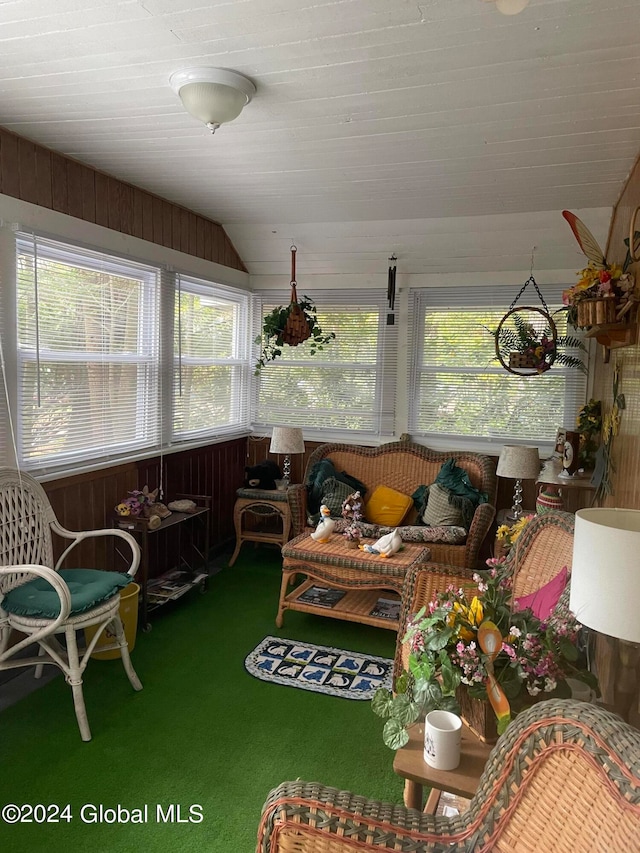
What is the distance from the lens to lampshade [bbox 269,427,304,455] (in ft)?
14.8

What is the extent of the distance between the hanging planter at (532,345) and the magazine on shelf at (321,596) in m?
1.79

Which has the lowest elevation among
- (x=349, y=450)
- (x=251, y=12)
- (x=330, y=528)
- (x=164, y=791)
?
(x=164, y=791)

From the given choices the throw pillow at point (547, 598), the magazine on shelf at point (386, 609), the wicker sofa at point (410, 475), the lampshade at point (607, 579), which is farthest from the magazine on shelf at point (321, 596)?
the lampshade at point (607, 579)

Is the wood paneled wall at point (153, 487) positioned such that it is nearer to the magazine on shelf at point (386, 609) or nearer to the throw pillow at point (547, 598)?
the magazine on shelf at point (386, 609)

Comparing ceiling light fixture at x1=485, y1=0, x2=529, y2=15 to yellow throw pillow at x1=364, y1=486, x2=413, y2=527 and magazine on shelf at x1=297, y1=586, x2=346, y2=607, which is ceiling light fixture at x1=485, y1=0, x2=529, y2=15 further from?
yellow throw pillow at x1=364, y1=486, x2=413, y2=527

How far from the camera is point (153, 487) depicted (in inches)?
158

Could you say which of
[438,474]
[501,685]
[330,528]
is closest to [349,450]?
[438,474]

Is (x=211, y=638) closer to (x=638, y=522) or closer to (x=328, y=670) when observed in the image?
(x=328, y=670)

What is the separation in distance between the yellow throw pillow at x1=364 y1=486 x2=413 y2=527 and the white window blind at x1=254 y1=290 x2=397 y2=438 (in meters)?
→ 0.60

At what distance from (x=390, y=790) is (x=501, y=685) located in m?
1.00

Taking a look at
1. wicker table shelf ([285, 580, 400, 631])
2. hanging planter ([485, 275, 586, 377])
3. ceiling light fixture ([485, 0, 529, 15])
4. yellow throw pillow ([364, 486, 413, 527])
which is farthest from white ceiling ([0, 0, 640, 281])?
wicker table shelf ([285, 580, 400, 631])

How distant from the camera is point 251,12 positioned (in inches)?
69.0

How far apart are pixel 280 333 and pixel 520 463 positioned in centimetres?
197

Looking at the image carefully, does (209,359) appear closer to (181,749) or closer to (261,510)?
(261,510)
